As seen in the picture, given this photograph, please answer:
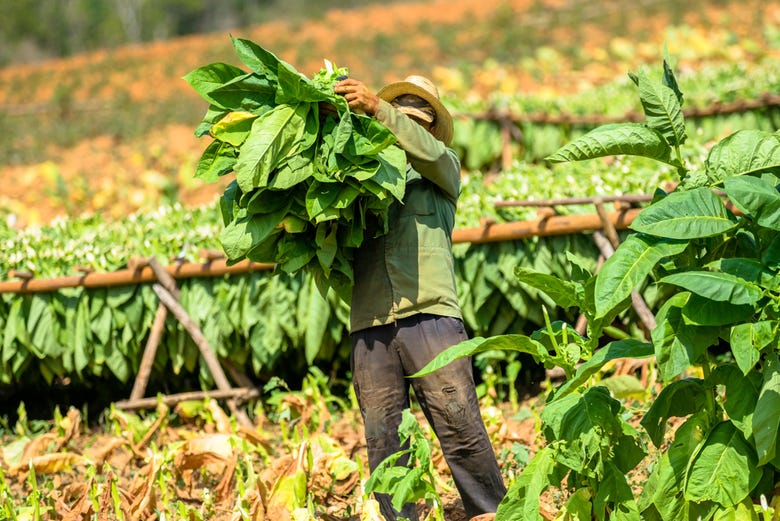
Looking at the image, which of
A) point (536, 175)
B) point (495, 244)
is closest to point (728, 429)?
point (495, 244)

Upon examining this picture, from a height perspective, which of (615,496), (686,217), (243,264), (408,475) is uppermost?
(243,264)

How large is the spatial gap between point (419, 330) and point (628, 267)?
0.81 meters

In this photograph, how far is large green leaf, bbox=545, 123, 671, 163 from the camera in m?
2.52

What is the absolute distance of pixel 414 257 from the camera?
9.96ft

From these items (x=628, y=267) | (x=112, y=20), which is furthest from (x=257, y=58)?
(x=112, y=20)

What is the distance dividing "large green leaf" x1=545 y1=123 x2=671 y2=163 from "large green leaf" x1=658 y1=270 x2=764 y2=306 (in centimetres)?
41

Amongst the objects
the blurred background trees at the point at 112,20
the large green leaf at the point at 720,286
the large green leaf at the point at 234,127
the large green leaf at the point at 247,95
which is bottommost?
the large green leaf at the point at 720,286

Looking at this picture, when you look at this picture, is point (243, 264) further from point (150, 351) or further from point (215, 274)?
point (150, 351)

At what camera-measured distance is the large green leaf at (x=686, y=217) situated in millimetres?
2383

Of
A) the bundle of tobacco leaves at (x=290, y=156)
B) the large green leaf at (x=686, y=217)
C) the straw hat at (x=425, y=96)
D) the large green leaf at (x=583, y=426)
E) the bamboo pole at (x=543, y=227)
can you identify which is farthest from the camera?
the bamboo pole at (x=543, y=227)

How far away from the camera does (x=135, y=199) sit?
416 inches

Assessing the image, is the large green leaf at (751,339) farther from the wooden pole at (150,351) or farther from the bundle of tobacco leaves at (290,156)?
the wooden pole at (150,351)

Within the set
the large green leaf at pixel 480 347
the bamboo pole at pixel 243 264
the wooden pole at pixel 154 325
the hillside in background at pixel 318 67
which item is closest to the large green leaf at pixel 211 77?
the large green leaf at pixel 480 347

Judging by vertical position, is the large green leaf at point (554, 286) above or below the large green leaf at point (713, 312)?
Result: above
